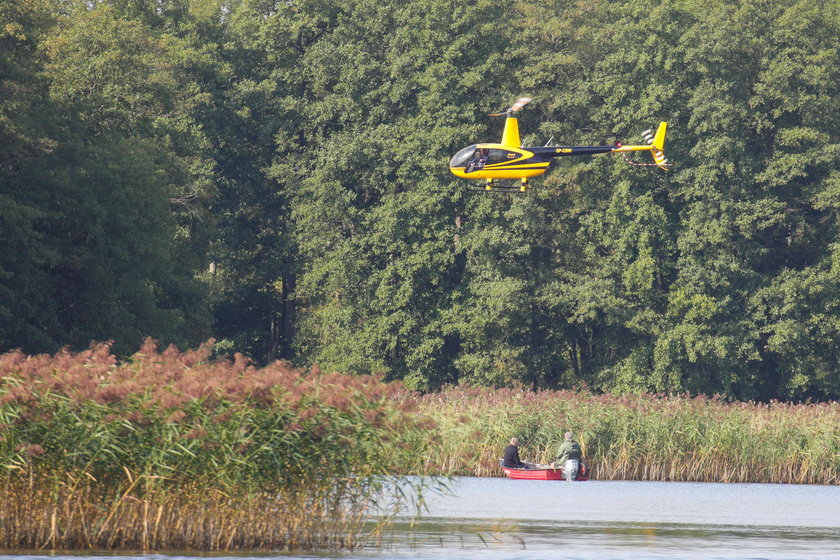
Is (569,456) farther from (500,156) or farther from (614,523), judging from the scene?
(500,156)

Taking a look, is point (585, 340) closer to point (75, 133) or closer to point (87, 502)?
point (75, 133)

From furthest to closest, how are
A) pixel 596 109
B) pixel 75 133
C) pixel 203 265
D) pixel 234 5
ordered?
1. pixel 234 5
2. pixel 596 109
3. pixel 203 265
4. pixel 75 133

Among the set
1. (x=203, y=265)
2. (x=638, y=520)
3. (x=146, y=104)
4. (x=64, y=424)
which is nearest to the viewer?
(x=64, y=424)

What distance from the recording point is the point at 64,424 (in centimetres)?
1576

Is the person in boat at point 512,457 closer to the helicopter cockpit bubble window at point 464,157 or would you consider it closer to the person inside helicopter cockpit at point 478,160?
the person inside helicopter cockpit at point 478,160

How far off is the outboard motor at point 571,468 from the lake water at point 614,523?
53 cm

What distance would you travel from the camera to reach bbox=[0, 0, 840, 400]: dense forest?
58938 mm

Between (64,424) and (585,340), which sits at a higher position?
(585,340)

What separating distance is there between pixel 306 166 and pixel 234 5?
11.2m

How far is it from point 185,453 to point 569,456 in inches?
712

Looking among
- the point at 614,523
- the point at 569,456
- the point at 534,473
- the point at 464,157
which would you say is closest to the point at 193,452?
the point at 614,523

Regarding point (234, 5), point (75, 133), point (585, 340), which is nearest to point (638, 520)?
point (75, 133)

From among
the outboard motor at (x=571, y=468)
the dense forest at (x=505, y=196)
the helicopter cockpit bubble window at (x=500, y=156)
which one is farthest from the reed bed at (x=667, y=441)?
the dense forest at (x=505, y=196)

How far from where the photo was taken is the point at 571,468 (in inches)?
1289
